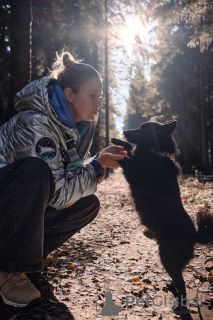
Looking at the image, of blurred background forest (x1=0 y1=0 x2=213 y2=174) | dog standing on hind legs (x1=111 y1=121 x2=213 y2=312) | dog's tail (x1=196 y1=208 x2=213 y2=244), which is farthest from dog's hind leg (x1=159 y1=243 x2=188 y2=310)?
blurred background forest (x1=0 y1=0 x2=213 y2=174)

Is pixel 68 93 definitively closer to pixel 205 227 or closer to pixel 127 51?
pixel 205 227

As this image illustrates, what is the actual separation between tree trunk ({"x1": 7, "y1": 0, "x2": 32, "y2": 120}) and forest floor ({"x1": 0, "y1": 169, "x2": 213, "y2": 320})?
3617 mm

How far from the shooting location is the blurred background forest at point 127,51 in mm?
6206

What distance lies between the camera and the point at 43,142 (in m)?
1.98

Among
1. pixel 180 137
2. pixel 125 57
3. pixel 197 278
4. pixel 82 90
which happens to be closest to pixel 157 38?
pixel 125 57

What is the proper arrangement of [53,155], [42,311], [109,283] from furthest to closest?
1. [109,283]
2. [53,155]
3. [42,311]

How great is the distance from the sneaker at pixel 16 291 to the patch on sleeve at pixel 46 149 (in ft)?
3.04

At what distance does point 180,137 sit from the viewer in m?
16.3

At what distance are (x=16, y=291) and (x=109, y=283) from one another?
864mm

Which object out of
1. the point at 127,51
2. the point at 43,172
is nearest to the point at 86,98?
the point at 43,172

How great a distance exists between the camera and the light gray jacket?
198 cm

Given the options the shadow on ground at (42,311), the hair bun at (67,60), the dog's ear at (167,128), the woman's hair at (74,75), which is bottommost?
the shadow on ground at (42,311)

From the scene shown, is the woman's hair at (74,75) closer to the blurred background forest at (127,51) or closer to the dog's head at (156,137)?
the dog's head at (156,137)

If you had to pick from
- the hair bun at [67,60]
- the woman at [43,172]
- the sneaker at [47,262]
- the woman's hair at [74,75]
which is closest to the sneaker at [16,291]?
the woman at [43,172]
